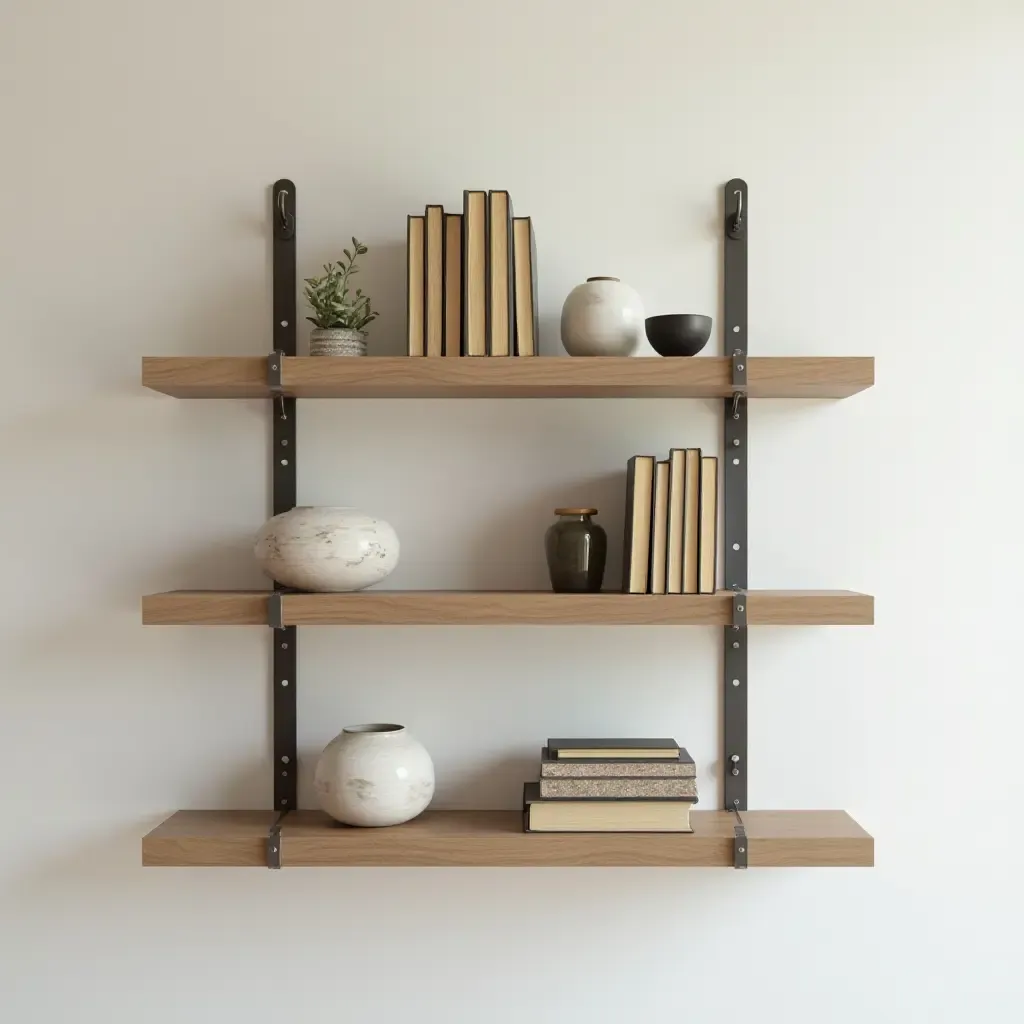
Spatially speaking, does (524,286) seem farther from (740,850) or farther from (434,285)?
(740,850)

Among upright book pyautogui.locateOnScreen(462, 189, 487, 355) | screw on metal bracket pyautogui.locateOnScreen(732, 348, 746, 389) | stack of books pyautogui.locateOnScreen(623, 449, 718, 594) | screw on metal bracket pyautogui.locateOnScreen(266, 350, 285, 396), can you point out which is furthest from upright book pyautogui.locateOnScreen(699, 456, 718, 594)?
screw on metal bracket pyautogui.locateOnScreen(266, 350, 285, 396)

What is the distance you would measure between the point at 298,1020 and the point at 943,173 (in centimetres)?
159

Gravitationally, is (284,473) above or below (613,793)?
above

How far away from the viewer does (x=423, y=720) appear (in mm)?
1581

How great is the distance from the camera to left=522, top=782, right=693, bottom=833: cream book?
1425 millimetres

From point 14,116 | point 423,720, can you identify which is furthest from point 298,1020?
point 14,116

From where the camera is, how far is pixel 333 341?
1.46 m

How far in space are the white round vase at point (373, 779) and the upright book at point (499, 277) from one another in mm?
556

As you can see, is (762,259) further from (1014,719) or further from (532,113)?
(1014,719)

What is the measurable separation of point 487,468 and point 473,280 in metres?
0.29

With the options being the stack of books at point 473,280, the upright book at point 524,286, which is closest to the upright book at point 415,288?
the stack of books at point 473,280

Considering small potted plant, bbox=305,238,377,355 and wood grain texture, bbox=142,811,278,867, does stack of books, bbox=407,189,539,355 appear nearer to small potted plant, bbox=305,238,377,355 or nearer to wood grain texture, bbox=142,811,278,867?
small potted plant, bbox=305,238,377,355

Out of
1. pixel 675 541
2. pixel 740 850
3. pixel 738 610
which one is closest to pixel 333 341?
Result: pixel 675 541

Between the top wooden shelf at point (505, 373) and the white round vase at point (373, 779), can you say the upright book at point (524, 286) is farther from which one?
the white round vase at point (373, 779)
